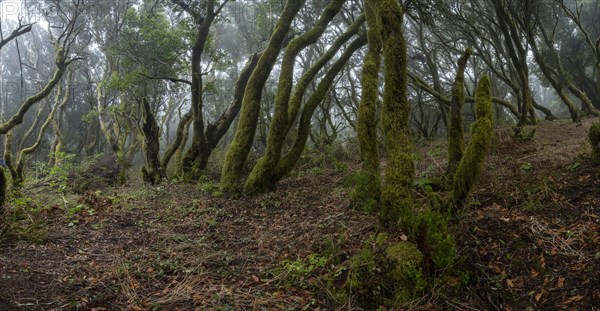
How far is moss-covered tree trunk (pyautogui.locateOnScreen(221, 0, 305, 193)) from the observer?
799cm

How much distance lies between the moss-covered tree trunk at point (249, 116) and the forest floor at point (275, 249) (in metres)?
1.09

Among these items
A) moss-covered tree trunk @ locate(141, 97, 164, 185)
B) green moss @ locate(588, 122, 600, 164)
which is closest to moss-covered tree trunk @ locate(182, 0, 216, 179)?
moss-covered tree trunk @ locate(141, 97, 164, 185)

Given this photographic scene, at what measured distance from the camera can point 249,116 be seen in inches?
324

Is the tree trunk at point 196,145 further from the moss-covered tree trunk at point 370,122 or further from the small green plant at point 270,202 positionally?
the moss-covered tree trunk at point 370,122

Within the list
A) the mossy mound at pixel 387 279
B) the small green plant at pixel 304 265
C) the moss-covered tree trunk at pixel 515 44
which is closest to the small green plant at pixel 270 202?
the small green plant at pixel 304 265

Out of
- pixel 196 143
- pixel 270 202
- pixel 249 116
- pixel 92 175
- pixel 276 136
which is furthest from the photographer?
pixel 92 175

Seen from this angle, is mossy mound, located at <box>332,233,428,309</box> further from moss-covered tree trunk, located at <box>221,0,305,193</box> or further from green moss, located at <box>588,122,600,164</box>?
moss-covered tree trunk, located at <box>221,0,305,193</box>

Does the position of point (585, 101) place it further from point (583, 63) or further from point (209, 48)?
point (209, 48)

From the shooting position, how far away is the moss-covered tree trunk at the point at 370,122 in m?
5.28

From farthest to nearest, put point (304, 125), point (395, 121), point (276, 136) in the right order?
point (304, 125), point (276, 136), point (395, 121)

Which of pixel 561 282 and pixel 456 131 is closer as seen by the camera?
pixel 561 282

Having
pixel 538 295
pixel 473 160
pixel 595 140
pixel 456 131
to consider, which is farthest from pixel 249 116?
pixel 538 295

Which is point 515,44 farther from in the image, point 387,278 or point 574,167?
point 387,278

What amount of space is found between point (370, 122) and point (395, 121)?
3.51 ft
